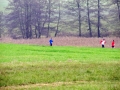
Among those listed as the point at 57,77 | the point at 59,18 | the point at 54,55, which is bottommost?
the point at 57,77

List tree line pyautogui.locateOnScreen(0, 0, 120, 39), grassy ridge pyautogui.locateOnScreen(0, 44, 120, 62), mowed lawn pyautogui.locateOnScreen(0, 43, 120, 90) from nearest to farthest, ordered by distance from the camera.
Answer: mowed lawn pyautogui.locateOnScreen(0, 43, 120, 90)
grassy ridge pyautogui.locateOnScreen(0, 44, 120, 62)
tree line pyautogui.locateOnScreen(0, 0, 120, 39)

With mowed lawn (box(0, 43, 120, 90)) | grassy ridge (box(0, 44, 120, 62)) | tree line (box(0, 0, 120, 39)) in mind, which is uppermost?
tree line (box(0, 0, 120, 39))

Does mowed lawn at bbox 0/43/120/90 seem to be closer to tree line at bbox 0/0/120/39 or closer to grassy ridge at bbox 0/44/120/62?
grassy ridge at bbox 0/44/120/62

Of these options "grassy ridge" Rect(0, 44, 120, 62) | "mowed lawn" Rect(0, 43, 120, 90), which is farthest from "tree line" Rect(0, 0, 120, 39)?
"mowed lawn" Rect(0, 43, 120, 90)

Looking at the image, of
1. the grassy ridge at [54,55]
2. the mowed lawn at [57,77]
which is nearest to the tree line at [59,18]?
the grassy ridge at [54,55]

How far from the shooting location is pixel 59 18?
193 ft

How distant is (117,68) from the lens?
47.2ft

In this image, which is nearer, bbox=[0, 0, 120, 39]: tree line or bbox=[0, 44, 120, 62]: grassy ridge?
bbox=[0, 44, 120, 62]: grassy ridge

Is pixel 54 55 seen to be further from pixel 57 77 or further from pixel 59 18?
pixel 59 18

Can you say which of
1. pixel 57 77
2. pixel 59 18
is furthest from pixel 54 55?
pixel 59 18

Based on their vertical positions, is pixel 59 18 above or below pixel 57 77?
above

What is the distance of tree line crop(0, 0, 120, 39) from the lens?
54.3m

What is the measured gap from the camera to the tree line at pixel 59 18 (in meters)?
54.3

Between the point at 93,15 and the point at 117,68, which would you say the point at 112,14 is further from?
the point at 117,68
